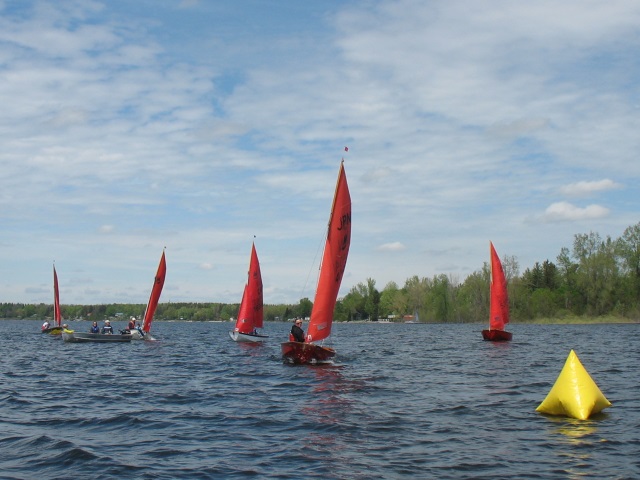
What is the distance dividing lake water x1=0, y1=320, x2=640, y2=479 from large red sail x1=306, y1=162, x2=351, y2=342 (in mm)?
2655

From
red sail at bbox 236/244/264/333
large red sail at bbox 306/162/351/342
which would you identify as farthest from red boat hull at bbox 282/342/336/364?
red sail at bbox 236/244/264/333

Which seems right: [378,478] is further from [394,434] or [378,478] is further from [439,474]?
[394,434]

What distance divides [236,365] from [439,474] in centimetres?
2327

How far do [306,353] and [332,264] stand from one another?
4.94m

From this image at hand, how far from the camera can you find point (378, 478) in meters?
12.1

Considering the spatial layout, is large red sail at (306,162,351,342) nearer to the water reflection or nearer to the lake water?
the lake water

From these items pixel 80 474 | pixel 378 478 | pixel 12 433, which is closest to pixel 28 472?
pixel 80 474

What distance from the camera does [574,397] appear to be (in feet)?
58.1

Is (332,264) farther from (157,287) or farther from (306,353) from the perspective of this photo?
(157,287)

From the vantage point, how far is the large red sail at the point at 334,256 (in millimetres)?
28906

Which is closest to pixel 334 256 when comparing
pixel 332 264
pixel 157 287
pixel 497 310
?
pixel 332 264

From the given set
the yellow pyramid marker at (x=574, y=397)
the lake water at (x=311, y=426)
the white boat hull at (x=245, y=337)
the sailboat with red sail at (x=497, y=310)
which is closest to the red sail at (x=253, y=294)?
the white boat hull at (x=245, y=337)

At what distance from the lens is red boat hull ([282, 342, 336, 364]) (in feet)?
103

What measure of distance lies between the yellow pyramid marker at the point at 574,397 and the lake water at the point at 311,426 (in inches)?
13.3
